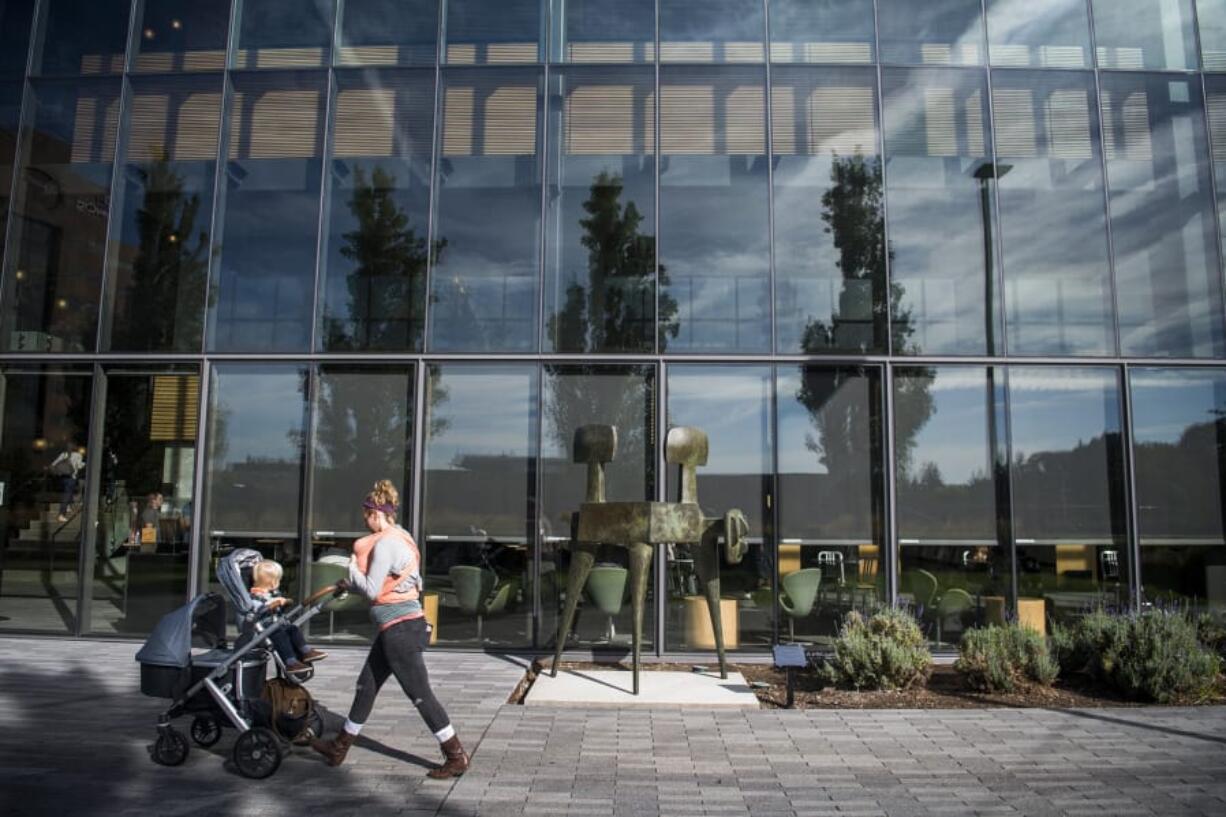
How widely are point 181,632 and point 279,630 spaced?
64 centimetres

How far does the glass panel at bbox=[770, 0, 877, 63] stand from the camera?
11945 mm

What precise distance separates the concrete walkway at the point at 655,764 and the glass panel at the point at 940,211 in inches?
205

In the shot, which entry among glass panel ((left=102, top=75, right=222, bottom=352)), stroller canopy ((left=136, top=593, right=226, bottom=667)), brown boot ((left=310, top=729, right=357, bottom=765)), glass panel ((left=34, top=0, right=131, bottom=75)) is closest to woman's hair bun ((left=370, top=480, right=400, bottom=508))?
stroller canopy ((left=136, top=593, right=226, bottom=667))

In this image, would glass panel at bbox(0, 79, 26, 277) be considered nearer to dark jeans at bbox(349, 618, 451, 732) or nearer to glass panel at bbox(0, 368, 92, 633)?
glass panel at bbox(0, 368, 92, 633)

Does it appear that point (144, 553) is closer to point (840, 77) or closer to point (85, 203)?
point (85, 203)

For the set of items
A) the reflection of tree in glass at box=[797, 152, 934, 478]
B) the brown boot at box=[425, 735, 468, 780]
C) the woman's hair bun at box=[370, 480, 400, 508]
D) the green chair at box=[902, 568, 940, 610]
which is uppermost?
the reflection of tree in glass at box=[797, 152, 934, 478]

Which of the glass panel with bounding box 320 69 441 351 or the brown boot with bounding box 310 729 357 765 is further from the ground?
the glass panel with bounding box 320 69 441 351

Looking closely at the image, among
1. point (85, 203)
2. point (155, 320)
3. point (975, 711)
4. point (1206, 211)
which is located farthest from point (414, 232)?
point (1206, 211)

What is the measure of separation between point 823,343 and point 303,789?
809cm

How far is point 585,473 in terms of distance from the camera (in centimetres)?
1112

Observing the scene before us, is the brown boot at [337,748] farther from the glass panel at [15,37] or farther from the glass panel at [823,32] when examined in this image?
the glass panel at [15,37]

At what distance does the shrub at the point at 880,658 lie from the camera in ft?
28.0

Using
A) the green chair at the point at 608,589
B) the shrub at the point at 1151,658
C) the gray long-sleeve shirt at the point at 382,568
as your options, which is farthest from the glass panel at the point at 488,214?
the shrub at the point at 1151,658

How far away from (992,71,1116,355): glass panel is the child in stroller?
9.22m
